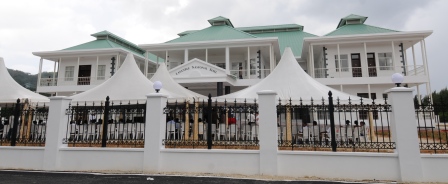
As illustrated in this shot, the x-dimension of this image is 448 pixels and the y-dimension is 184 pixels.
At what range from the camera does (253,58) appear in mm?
20375

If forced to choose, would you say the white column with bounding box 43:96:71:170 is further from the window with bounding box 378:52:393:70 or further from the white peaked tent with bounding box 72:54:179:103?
the window with bounding box 378:52:393:70

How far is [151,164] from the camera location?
270 inches

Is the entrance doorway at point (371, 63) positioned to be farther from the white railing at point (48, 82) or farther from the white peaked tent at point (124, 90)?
the white railing at point (48, 82)

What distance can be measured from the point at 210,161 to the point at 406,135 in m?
4.25

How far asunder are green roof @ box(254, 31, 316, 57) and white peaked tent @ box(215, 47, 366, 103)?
37.7ft

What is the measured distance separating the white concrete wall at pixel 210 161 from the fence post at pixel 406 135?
298 cm

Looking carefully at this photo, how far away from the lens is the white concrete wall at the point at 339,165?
19.7ft

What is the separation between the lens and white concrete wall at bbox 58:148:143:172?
7.04m

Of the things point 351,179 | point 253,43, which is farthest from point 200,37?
point 351,179

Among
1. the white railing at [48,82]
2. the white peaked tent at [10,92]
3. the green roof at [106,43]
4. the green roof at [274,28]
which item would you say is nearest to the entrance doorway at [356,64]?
the green roof at [274,28]

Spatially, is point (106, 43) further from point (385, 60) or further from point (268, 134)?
point (385, 60)

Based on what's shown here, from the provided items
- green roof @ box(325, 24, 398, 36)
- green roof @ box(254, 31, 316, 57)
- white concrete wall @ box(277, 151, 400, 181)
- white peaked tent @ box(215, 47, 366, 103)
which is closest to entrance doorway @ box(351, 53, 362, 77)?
green roof @ box(325, 24, 398, 36)

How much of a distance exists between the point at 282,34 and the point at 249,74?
28.0 feet

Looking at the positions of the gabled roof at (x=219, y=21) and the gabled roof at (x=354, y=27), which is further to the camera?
the gabled roof at (x=219, y=21)
